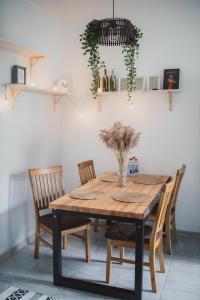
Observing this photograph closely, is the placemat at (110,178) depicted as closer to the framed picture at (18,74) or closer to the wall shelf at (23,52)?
the framed picture at (18,74)

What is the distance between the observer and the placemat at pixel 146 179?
3365 mm

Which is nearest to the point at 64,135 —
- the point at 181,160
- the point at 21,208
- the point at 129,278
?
the point at 21,208

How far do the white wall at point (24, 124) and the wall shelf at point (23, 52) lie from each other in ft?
0.23

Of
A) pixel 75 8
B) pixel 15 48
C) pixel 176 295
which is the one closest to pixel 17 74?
pixel 15 48

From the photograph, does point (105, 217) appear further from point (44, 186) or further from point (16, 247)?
point (16, 247)

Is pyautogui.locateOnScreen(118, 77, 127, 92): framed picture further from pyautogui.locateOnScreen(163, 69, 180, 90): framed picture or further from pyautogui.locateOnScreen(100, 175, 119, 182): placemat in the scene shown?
pyautogui.locateOnScreen(100, 175, 119, 182): placemat

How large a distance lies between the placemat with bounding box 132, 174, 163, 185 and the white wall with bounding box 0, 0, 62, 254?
1194 millimetres

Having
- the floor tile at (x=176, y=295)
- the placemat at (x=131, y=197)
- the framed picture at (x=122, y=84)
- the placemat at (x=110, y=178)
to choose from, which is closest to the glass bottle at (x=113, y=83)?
the framed picture at (x=122, y=84)

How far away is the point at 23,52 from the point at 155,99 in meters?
1.67

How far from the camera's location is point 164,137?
3.86m

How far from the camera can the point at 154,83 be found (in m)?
3.79

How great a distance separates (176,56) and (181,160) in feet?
4.12

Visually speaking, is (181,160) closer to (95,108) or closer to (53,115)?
(95,108)

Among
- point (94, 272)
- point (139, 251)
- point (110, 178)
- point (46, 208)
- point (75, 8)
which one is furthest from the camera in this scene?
point (75, 8)
